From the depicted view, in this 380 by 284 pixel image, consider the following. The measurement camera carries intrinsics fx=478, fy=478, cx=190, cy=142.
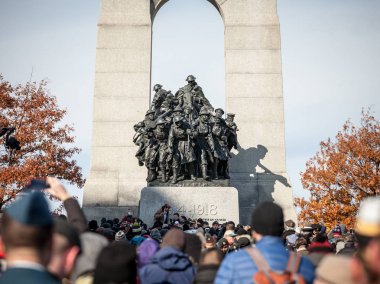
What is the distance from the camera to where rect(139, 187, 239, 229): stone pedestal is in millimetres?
15422

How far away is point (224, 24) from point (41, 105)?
14077 mm

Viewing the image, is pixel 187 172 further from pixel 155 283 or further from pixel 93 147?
pixel 155 283

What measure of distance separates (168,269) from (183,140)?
11.7 metres

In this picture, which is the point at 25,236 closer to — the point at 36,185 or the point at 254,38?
the point at 36,185

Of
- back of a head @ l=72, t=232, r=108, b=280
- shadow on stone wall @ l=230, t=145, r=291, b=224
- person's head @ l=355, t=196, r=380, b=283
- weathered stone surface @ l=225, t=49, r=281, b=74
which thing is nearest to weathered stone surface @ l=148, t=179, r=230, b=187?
shadow on stone wall @ l=230, t=145, r=291, b=224

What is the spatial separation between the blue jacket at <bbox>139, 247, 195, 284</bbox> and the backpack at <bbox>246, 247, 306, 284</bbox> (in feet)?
3.60

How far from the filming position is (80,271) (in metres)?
3.67

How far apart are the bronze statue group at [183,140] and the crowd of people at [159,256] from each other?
10478mm

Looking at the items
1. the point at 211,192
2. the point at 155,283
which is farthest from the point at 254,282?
the point at 211,192

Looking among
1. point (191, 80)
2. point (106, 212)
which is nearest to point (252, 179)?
point (191, 80)

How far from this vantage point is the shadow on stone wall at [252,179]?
1870cm

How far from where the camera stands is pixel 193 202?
51.0 feet

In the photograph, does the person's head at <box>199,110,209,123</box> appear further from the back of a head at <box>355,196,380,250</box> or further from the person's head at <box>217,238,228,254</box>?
the back of a head at <box>355,196,380,250</box>

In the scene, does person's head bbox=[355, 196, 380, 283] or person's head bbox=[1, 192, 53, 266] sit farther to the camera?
person's head bbox=[355, 196, 380, 283]
